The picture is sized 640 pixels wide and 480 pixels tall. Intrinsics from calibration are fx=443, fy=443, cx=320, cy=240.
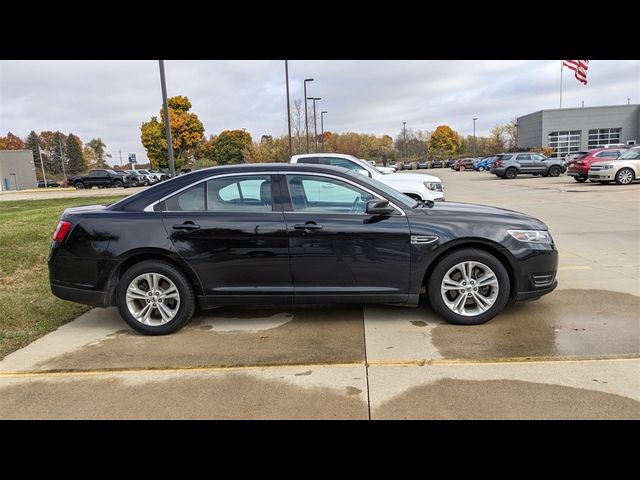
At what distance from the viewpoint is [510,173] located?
103ft

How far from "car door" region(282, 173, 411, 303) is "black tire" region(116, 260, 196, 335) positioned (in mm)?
1095

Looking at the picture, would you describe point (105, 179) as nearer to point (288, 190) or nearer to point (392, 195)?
point (288, 190)

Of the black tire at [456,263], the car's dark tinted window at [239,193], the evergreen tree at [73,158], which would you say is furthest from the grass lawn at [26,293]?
the evergreen tree at [73,158]

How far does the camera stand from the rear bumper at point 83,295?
4453 mm

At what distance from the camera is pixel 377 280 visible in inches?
172

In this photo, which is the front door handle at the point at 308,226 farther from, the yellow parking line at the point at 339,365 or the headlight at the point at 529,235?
the headlight at the point at 529,235

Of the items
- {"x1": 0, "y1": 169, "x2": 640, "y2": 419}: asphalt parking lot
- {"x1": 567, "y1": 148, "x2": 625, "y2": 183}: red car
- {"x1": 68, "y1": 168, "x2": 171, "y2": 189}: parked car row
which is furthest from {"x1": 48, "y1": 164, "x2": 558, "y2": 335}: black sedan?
{"x1": 68, "y1": 168, "x2": 171, "y2": 189}: parked car row

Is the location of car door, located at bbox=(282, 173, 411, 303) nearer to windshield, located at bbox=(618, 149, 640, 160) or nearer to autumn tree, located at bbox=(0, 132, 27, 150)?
windshield, located at bbox=(618, 149, 640, 160)

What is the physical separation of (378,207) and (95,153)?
121 metres

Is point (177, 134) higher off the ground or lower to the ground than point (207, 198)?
higher

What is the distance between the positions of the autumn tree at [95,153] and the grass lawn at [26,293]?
10946 centimetres

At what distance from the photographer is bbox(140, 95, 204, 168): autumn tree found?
65812 millimetres

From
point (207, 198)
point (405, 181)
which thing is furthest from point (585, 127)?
point (207, 198)
